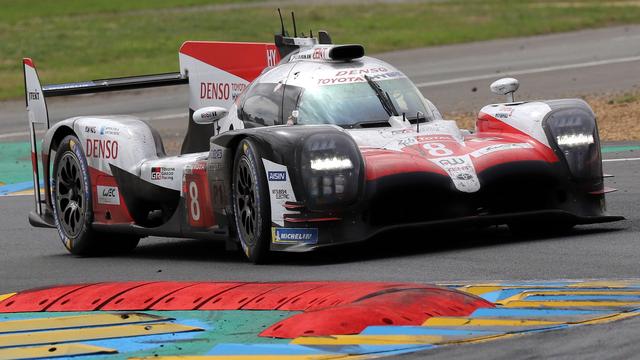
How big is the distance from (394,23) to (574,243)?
2855 centimetres

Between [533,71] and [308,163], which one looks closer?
[308,163]

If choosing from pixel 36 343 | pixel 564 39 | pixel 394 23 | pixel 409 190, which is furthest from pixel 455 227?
pixel 394 23

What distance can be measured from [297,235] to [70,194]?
306cm

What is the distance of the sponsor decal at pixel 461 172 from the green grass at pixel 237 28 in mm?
20372

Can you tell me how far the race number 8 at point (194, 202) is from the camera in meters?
10.7

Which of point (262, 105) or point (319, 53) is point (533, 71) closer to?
point (319, 53)

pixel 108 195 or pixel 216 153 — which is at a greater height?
pixel 216 153

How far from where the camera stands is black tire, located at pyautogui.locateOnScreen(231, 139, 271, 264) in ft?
32.0

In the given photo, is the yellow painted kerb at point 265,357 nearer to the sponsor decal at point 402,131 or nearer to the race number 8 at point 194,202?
the sponsor decal at point 402,131

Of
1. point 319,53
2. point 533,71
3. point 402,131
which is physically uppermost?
point 319,53

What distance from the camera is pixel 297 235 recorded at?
9656 mm

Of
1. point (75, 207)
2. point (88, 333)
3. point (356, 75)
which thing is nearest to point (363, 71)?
point (356, 75)

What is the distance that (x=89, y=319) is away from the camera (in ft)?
25.7

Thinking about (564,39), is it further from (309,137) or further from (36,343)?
(36,343)
